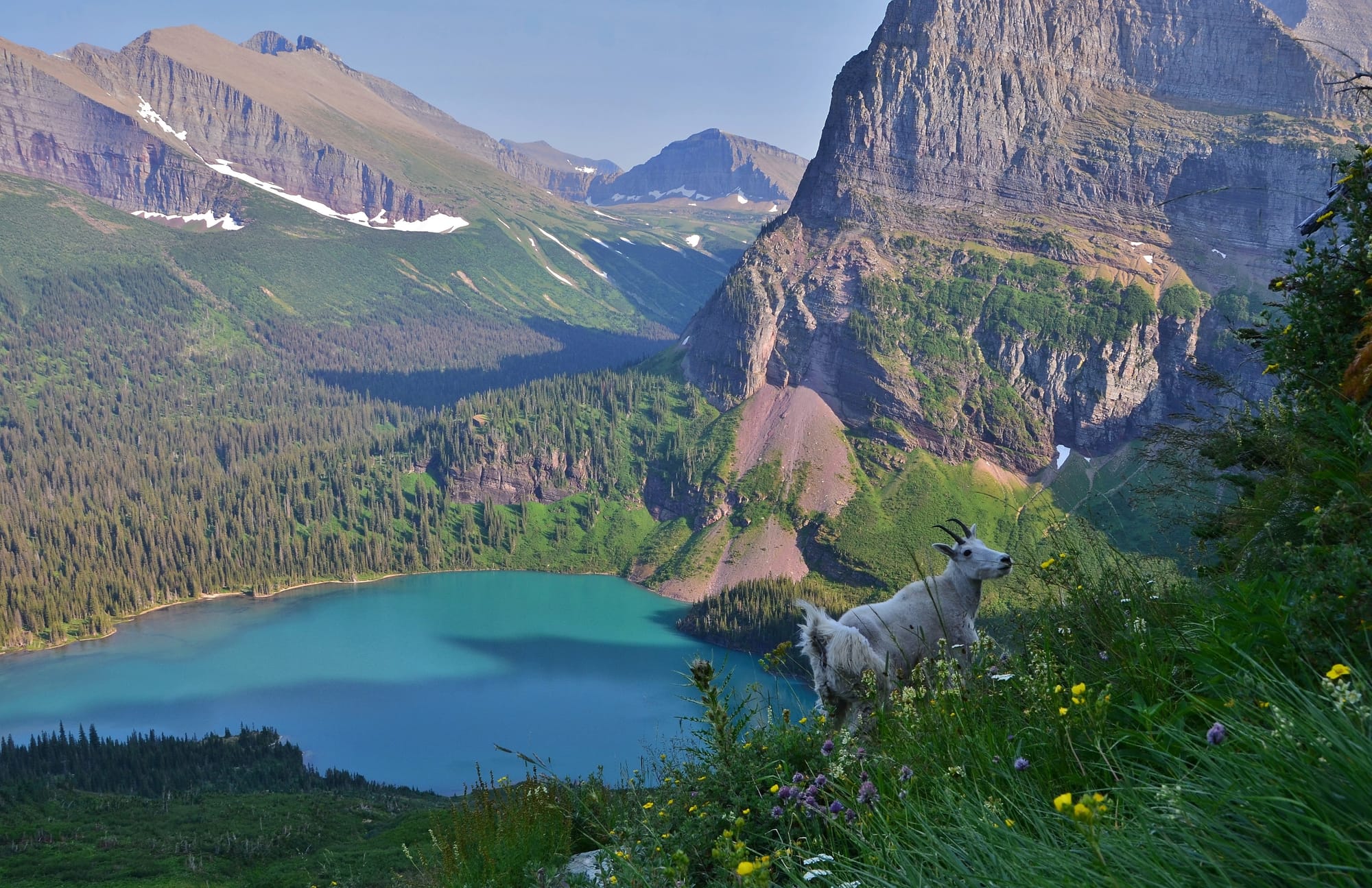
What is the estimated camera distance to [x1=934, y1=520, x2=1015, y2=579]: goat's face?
10398mm

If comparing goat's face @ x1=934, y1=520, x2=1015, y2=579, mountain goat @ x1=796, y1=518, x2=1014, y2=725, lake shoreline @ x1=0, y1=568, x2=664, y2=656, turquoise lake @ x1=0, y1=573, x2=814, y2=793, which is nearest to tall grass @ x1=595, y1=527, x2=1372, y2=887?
mountain goat @ x1=796, y1=518, x2=1014, y2=725

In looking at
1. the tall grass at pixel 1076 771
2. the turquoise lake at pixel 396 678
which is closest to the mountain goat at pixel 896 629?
the tall grass at pixel 1076 771

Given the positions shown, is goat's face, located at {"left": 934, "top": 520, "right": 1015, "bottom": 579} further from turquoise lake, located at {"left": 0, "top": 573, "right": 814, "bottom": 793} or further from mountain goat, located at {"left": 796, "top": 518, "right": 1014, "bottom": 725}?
turquoise lake, located at {"left": 0, "top": 573, "right": 814, "bottom": 793}

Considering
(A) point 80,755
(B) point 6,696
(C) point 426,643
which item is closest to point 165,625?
(B) point 6,696

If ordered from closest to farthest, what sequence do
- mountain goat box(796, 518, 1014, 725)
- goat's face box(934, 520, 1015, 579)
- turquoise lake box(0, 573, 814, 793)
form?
mountain goat box(796, 518, 1014, 725), goat's face box(934, 520, 1015, 579), turquoise lake box(0, 573, 814, 793)

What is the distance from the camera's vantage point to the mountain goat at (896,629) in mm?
9180

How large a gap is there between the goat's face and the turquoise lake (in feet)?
250

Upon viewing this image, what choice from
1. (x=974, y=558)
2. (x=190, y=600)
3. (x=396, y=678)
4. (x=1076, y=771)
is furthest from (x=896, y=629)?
(x=190, y=600)

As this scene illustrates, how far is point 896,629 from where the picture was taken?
9977 mm

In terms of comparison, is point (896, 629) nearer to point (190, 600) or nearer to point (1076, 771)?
point (1076, 771)

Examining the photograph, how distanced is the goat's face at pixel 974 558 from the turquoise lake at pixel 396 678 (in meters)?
76.1

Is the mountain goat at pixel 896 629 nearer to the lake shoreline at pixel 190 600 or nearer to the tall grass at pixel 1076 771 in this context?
the tall grass at pixel 1076 771

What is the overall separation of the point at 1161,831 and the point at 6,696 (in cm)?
16286

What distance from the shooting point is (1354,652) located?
387cm
